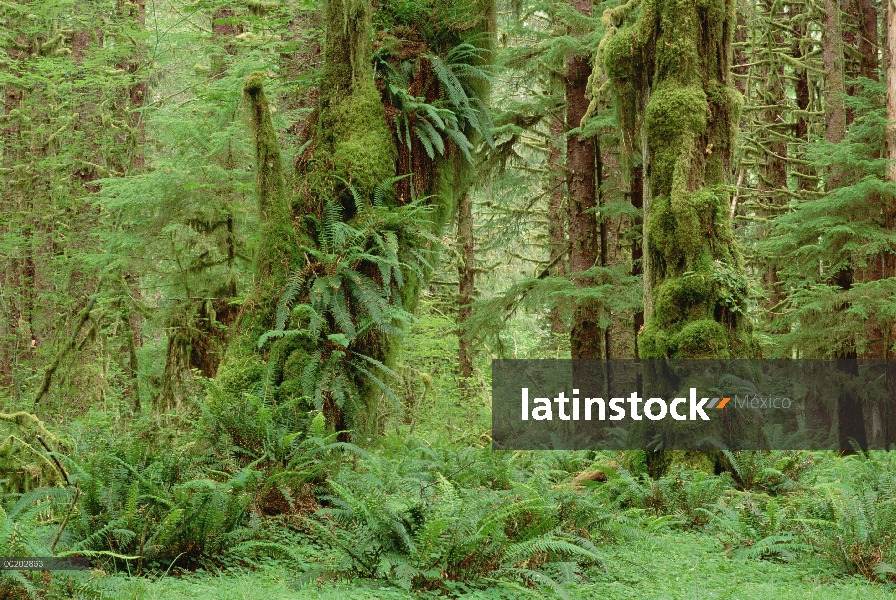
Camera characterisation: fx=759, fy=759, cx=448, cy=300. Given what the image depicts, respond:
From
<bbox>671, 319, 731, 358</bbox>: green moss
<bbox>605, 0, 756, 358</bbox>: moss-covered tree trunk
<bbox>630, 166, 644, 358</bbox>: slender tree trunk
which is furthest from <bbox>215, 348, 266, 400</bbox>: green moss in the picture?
<bbox>630, 166, 644, 358</bbox>: slender tree trunk

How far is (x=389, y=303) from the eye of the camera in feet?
27.3

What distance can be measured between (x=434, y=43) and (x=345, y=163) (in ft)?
7.21

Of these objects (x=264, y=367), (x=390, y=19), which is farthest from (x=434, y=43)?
(x=264, y=367)

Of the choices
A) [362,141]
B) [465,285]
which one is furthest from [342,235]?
[465,285]

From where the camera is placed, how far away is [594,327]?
13.3 metres

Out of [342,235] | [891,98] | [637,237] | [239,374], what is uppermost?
[891,98]

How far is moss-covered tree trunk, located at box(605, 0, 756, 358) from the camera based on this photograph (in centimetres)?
865

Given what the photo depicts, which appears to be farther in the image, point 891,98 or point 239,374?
point 891,98

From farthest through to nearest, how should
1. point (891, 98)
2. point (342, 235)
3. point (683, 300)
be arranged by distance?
point (891, 98)
point (683, 300)
point (342, 235)

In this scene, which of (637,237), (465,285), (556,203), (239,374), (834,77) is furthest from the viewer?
(465,285)

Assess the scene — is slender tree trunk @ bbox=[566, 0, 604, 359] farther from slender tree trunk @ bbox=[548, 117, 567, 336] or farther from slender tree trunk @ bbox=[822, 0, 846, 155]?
slender tree trunk @ bbox=[822, 0, 846, 155]

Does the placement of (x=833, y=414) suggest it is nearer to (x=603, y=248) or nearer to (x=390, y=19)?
(x=603, y=248)

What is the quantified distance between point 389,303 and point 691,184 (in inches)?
150

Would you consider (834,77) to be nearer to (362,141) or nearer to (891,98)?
(891,98)
